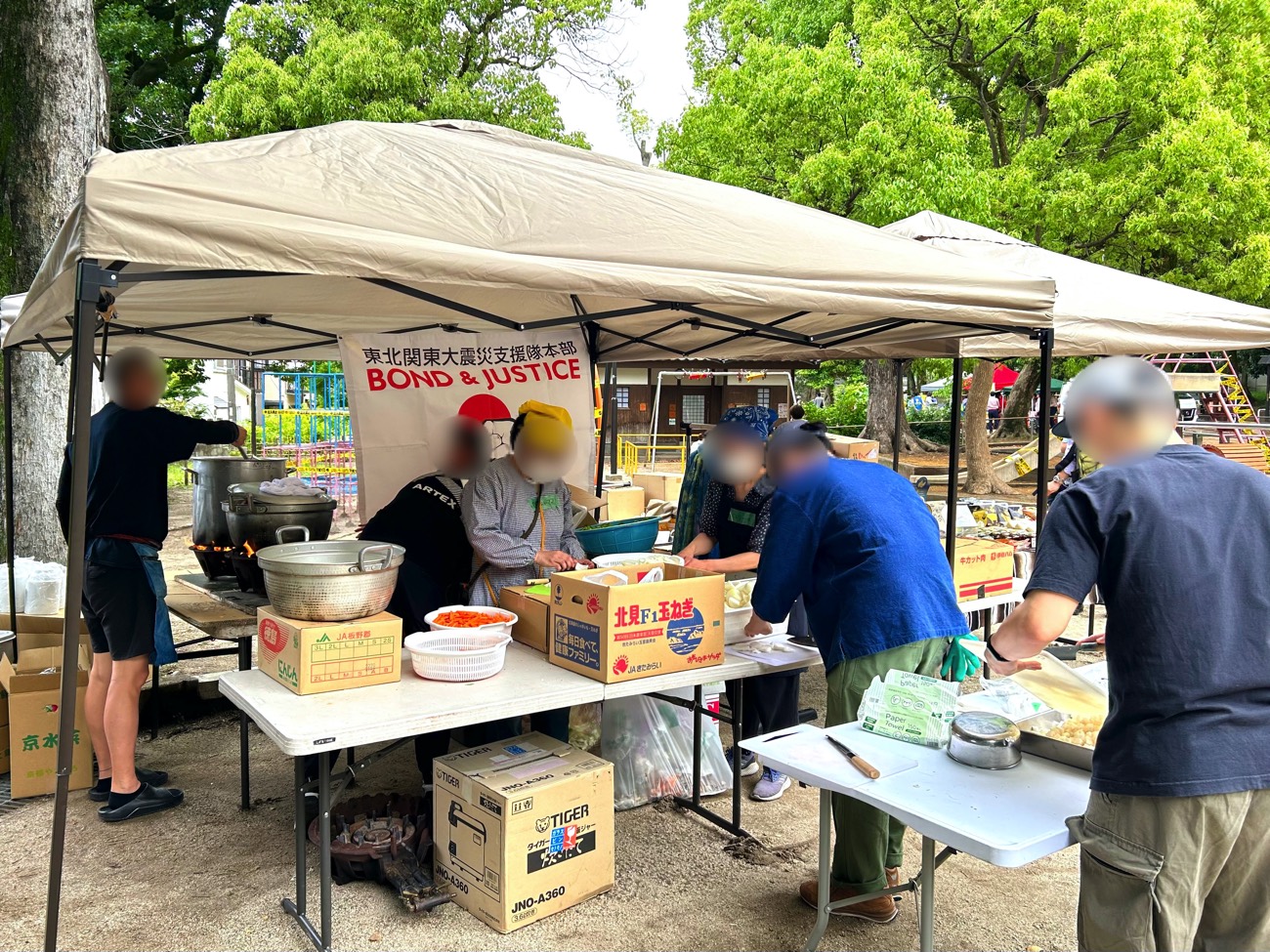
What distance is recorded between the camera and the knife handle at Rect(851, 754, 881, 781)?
Result: 230cm

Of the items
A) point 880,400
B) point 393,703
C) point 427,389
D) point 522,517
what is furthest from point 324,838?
point 880,400

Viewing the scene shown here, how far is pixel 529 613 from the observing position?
3.49 metres

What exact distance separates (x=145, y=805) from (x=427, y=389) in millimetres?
2567

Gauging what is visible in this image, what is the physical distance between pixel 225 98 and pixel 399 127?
1224 cm

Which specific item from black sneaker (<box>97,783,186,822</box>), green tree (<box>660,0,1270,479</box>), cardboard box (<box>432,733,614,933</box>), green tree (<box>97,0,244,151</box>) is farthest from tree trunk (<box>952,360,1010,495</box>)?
green tree (<box>97,0,244,151</box>)

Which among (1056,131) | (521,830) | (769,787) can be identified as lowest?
(769,787)

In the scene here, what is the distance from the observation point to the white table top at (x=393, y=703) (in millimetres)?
2559

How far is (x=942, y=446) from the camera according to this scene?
25594 mm

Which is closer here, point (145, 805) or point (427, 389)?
point (145, 805)

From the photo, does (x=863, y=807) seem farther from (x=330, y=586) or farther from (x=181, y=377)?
(x=181, y=377)

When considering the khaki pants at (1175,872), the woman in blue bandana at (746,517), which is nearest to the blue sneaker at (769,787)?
the woman in blue bandana at (746,517)

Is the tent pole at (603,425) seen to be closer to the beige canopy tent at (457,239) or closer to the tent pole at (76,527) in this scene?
the beige canopy tent at (457,239)

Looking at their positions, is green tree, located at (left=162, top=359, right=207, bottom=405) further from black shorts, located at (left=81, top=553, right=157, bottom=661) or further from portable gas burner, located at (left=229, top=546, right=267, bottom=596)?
black shorts, located at (left=81, top=553, right=157, bottom=661)

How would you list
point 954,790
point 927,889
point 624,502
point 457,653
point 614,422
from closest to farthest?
point 954,790 → point 927,889 → point 457,653 → point 624,502 → point 614,422
